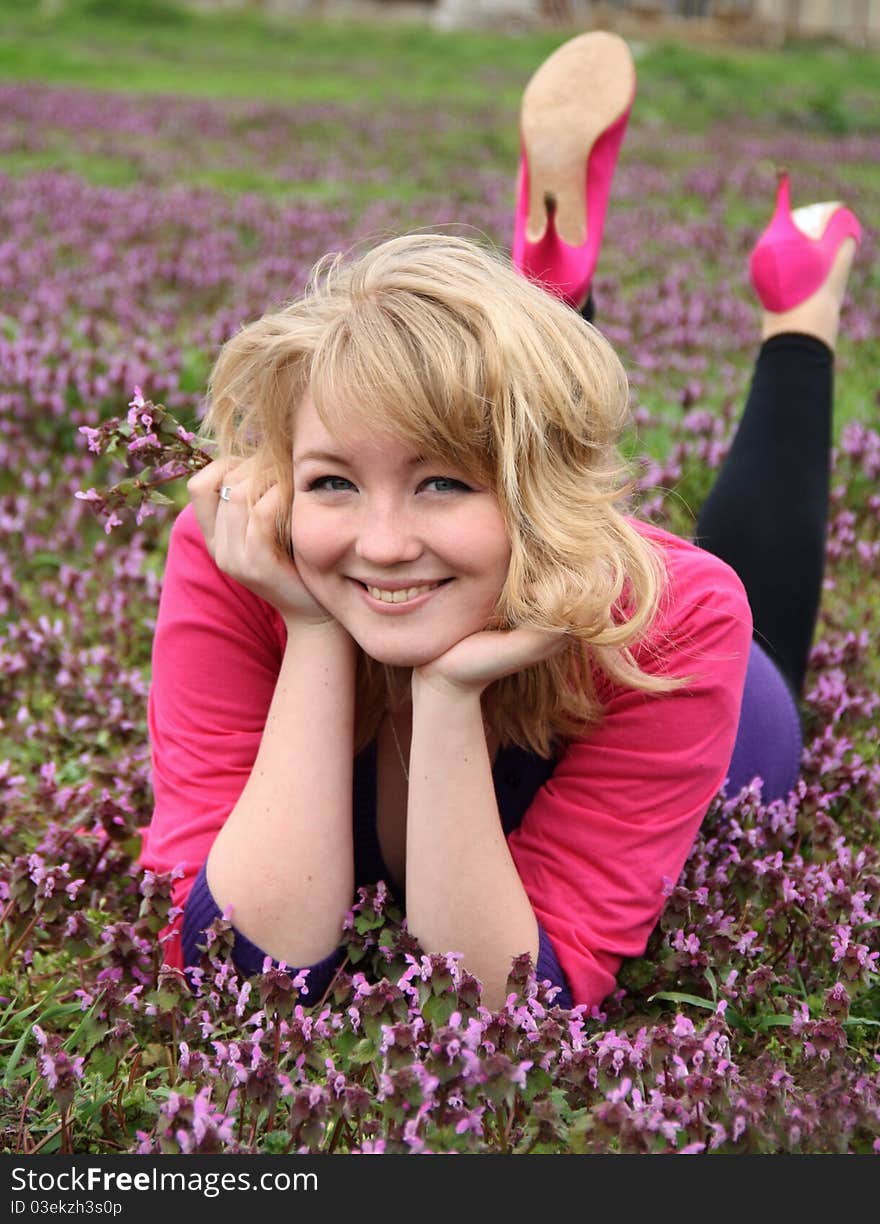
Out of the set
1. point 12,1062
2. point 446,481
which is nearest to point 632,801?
point 446,481

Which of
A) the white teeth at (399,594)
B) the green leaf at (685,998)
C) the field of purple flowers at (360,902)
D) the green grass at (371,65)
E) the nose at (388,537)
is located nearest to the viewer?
the field of purple flowers at (360,902)

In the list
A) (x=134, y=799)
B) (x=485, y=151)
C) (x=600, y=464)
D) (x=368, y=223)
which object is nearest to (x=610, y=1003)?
(x=600, y=464)

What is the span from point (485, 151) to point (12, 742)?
11.6m

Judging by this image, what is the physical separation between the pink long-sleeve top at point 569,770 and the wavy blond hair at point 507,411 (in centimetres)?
9

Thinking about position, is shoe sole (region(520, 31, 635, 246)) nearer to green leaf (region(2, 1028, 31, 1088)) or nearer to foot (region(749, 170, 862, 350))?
foot (region(749, 170, 862, 350))

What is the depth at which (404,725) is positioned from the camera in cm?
315

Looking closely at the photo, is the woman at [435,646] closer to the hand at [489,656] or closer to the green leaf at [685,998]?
the hand at [489,656]

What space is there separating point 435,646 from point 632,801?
545 mm

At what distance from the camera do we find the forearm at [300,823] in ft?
9.32

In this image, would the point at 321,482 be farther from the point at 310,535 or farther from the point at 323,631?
the point at 323,631

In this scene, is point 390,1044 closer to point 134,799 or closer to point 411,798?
point 411,798

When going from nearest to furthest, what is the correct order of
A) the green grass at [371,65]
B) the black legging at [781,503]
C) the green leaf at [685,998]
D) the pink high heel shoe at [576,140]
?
the green leaf at [685,998] → the black legging at [781,503] → the pink high heel shoe at [576,140] → the green grass at [371,65]

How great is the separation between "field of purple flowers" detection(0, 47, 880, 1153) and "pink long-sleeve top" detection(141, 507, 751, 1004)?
0.12m

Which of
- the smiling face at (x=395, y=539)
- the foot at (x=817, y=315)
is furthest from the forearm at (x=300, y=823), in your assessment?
the foot at (x=817, y=315)
